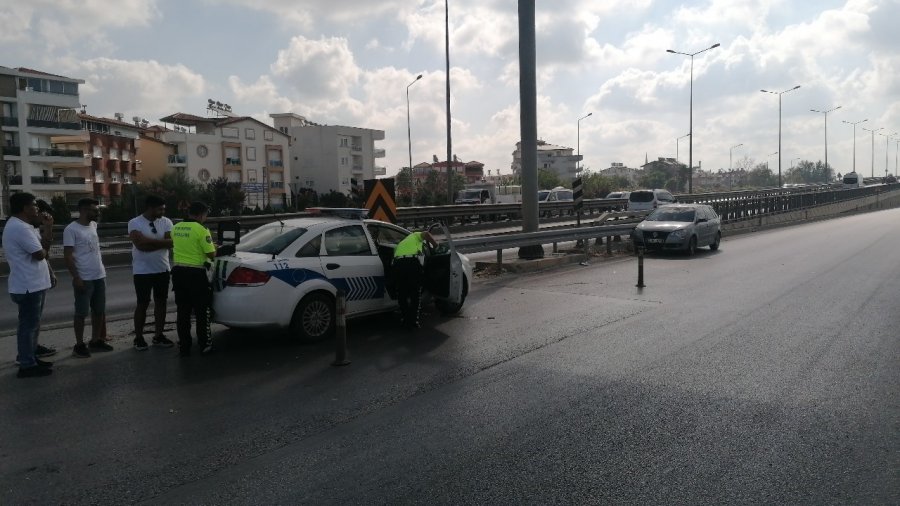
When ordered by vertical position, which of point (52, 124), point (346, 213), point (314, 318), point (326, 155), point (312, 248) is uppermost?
point (52, 124)

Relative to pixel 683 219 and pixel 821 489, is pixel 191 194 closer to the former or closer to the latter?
pixel 683 219

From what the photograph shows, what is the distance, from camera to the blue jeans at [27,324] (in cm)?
667

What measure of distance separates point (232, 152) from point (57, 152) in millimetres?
19656

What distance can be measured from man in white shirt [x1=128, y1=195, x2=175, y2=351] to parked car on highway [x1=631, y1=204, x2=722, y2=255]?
13594 millimetres

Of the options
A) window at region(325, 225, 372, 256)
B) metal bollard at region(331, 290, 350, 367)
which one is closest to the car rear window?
window at region(325, 225, 372, 256)

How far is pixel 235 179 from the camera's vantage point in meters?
78.6

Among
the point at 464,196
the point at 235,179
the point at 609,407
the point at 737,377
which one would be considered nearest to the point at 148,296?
the point at 609,407

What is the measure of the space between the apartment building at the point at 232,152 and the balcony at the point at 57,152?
1268 cm

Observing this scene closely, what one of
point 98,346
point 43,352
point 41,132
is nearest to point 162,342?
point 98,346

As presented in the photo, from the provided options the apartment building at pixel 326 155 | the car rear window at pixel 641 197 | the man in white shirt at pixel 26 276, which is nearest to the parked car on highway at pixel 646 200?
the car rear window at pixel 641 197

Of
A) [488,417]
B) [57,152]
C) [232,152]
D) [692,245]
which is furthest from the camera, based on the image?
[232,152]

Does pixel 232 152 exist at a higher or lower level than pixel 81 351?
higher

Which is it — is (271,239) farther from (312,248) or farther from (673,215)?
(673,215)

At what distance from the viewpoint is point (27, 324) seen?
668cm
